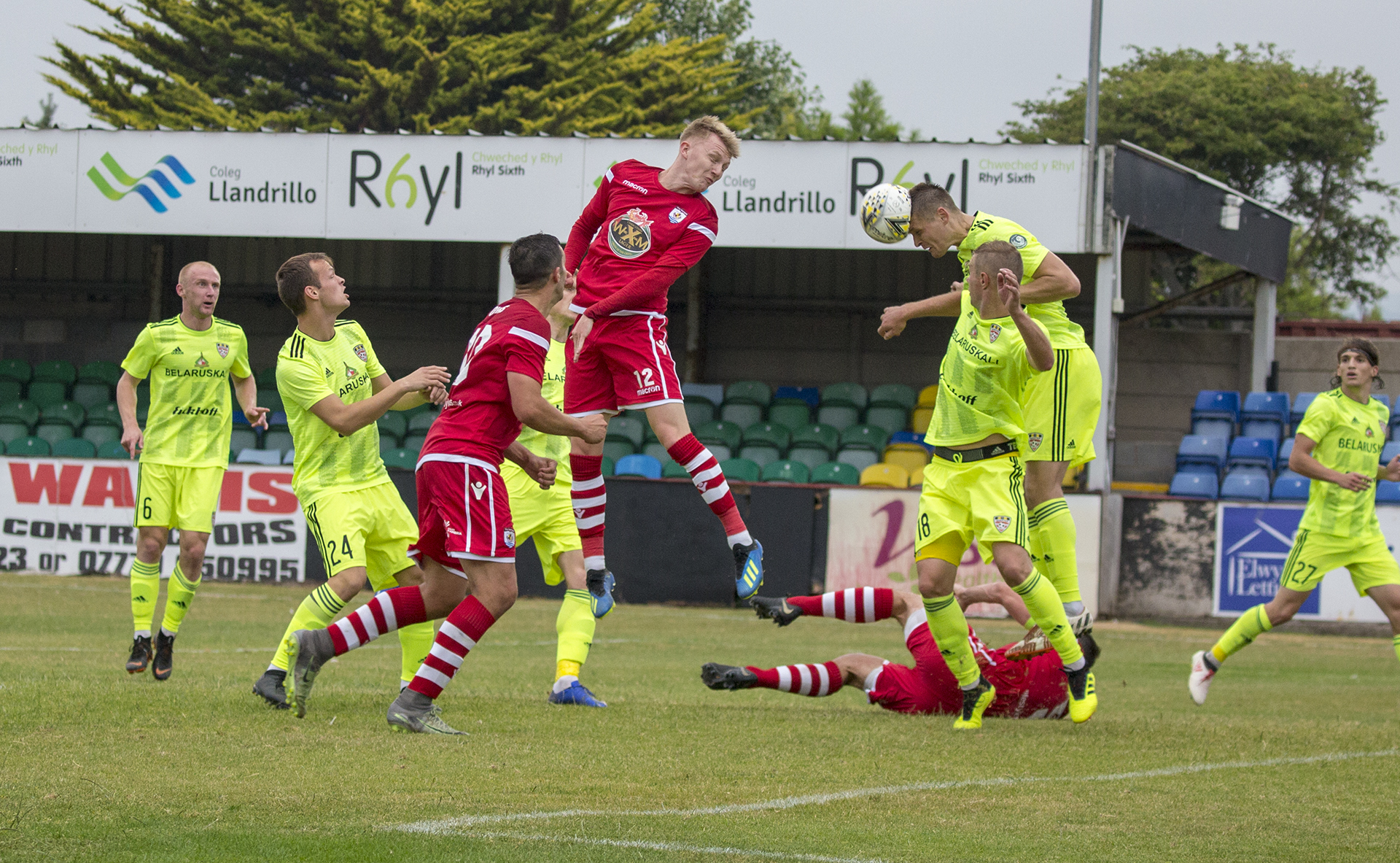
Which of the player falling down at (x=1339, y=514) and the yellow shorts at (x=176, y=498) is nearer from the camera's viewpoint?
the yellow shorts at (x=176, y=498)

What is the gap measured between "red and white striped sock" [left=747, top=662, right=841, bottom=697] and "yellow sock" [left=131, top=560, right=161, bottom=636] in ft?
12.3

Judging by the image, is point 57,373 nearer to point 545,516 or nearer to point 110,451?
point 110,451

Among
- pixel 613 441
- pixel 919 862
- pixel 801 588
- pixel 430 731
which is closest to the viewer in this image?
pixel 919 862

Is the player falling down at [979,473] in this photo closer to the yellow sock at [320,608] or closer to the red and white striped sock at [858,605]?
the red and white striped sock at [858,605]

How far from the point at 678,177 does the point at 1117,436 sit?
19.3 metres

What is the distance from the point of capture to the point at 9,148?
19594mm

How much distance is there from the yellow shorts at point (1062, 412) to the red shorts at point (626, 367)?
85.7 inches

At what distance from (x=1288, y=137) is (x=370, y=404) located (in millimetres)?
37891

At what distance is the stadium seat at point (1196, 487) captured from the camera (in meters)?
18.9

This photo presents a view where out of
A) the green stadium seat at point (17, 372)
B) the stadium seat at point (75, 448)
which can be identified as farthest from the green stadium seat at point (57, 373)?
the stadium seat at point (75, 448)

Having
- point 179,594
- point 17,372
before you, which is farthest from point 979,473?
point 17,372

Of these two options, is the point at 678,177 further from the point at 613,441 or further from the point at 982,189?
the point at 613,441

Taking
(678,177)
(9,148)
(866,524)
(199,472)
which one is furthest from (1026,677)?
(9,148)

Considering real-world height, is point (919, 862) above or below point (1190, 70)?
below
